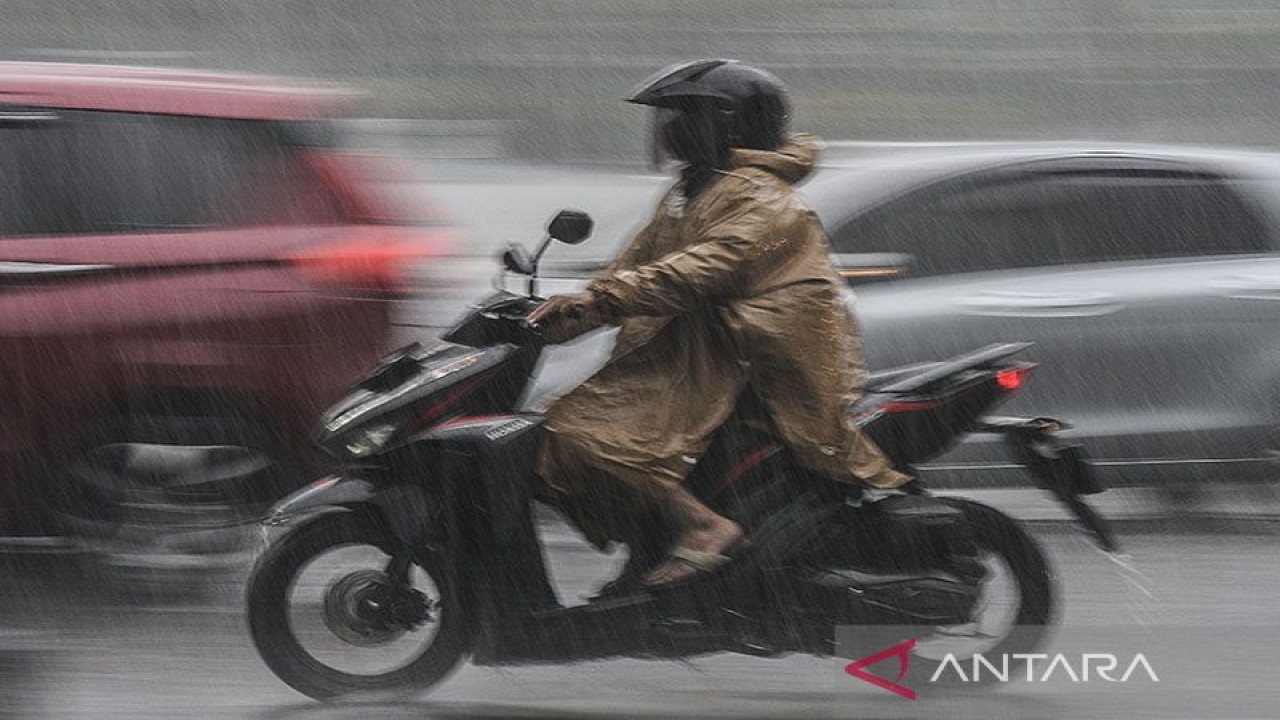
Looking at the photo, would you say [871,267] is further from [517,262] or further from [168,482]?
[517,262]

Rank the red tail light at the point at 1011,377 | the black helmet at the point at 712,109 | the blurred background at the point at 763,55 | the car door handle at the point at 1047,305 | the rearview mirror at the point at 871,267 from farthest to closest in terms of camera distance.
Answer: the blurred background at the point at 763,55 < the rearview mirror at the point at 871,267 < the car door handle at the point at 1047,305 < the red tail light at the point at 1011,377 < the black helmet at the point at 712,109

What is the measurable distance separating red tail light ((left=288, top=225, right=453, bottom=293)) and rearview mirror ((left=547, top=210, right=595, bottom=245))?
173 centimetres

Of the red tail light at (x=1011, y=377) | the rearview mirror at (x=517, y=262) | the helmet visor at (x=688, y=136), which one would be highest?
the helmet visor at (x=688, y=136)

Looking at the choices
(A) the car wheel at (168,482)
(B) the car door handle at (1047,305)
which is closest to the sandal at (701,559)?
(A) the car wheel at (168,482)

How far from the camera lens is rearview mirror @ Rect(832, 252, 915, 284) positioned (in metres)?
7.61

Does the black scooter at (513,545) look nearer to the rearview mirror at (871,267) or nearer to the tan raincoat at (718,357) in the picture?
the tan raincoat at (718,357)

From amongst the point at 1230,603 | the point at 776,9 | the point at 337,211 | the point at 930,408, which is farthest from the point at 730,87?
the point at 776,9

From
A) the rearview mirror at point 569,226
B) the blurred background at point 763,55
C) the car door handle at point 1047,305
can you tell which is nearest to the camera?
the rearview mirror at point 569,226

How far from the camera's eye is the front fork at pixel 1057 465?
5184 millimetres

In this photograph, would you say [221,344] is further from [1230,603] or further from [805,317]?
[1230,603]

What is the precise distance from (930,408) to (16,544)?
3491 mm

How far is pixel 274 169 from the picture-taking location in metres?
6.61

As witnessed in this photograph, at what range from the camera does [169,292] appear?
6371 millimetres

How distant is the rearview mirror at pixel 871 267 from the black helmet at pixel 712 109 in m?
2.52
